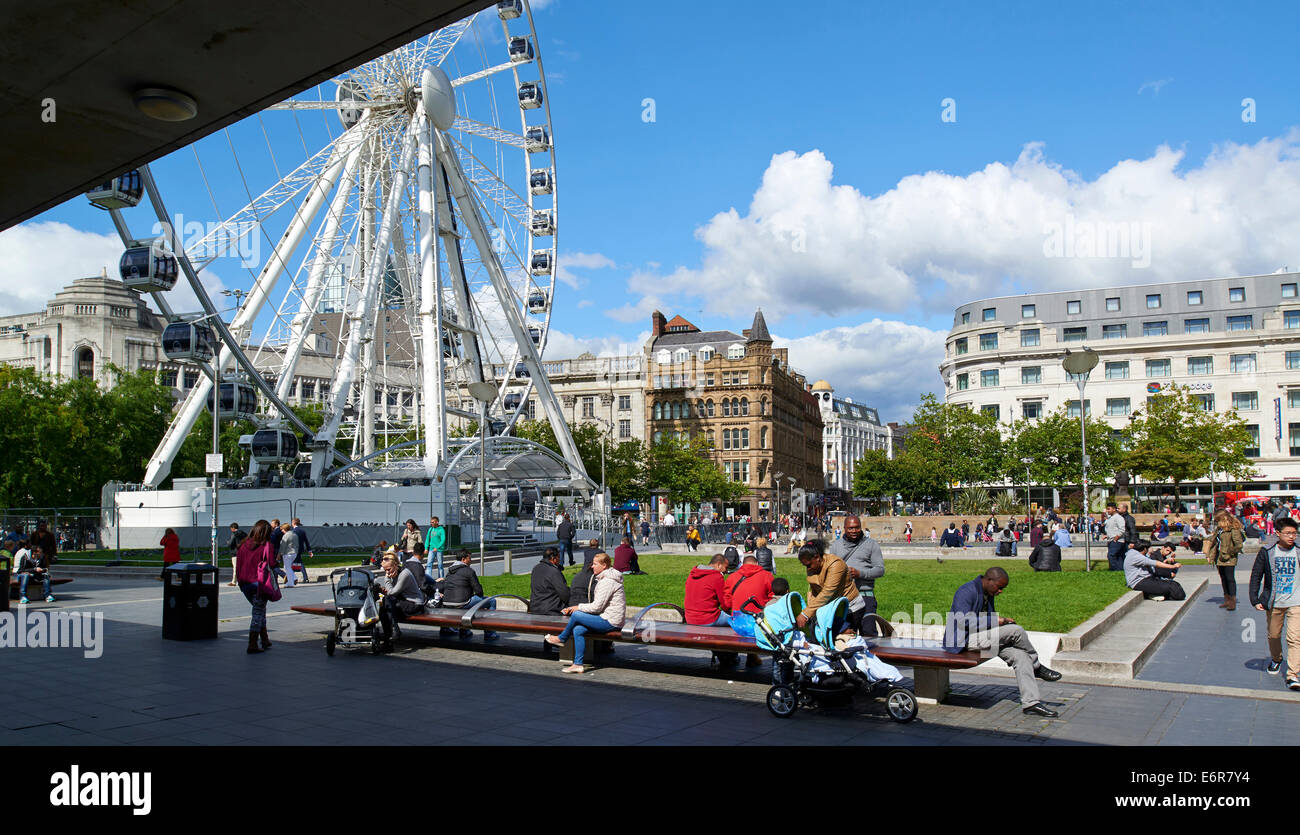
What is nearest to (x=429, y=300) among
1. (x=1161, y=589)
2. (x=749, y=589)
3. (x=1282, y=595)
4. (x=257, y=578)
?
(x=257, y=578)

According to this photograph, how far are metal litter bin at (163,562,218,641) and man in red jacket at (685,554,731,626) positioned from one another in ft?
23.1

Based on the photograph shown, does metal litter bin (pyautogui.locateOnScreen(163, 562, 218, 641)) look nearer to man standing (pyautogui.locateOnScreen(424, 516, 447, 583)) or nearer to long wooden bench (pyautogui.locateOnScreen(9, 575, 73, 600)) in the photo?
long wooden bench (pyautogui.locateOnScreen(9, 575, 73, 600))

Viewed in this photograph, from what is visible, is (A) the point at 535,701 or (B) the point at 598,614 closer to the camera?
(A) the point at 535,701

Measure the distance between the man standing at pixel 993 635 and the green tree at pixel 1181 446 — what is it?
6019 cm

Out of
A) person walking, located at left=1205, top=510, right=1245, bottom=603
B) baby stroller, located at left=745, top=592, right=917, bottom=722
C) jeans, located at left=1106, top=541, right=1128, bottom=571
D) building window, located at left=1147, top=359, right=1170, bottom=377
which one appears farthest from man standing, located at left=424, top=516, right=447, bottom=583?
building window, located at left=1147, top=359, right=1170, bottom=377

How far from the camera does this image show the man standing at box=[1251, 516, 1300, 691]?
396 inches

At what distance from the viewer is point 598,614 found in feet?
37.8

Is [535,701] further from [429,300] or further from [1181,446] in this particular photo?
[1181,446]

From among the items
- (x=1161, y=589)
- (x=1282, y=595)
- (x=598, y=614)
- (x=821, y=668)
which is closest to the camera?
(x=821, y=668)

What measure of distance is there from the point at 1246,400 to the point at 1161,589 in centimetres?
7394

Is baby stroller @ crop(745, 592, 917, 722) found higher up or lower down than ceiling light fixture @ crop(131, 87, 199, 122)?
lower down
